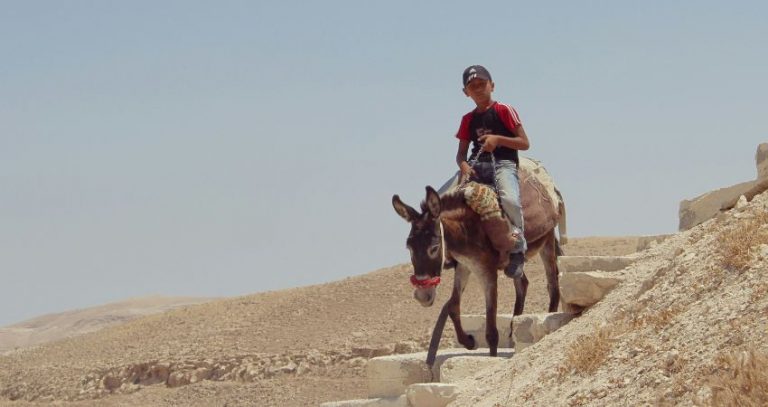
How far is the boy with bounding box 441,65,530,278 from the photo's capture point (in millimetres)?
9961

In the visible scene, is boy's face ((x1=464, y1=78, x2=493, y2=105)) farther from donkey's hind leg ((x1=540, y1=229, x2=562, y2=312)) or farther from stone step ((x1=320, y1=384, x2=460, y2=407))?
stone step ((x1=320, y1=384, x2=460, y2=407))

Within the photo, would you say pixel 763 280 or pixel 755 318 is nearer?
pixel 755 318

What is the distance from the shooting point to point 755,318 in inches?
262

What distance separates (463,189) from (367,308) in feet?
74.3

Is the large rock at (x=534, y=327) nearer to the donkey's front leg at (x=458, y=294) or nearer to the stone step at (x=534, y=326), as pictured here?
the stone step at (x=534, y=326)

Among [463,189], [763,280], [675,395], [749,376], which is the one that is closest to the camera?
[749,376]

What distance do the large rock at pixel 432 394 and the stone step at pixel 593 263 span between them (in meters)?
1.81

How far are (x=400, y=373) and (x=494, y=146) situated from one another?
2108 mm

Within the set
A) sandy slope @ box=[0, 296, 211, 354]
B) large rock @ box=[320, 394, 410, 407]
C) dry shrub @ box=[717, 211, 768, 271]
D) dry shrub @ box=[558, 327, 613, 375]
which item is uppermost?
sandy slope @ box=[0, 296, 211, 354]

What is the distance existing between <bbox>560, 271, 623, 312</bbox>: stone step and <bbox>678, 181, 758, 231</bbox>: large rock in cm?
136

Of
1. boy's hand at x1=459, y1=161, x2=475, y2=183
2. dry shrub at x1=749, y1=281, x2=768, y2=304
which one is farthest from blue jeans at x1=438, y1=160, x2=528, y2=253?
dry shrub at x1=749, y1=281, x2=768, y2=304

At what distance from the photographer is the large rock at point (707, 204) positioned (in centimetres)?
1012

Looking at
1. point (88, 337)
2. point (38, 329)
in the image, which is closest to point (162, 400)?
point (88, 337)

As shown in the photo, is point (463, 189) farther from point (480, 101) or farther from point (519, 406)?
point (519, 406)
